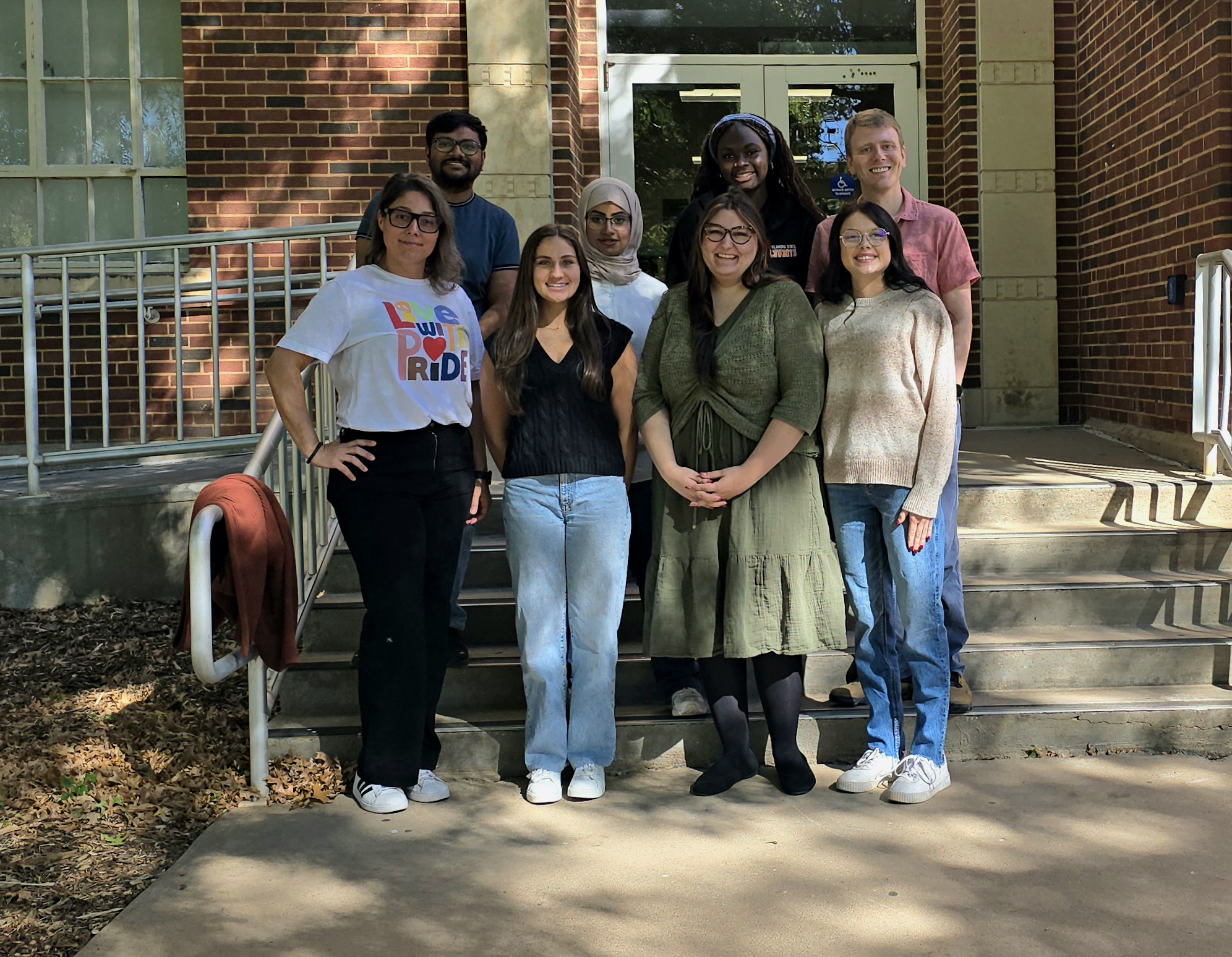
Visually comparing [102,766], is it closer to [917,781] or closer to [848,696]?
[848,696]

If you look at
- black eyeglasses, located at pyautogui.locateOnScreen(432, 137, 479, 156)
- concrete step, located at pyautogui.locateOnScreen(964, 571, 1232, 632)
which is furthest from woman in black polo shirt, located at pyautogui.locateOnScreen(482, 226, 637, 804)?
concrete step, located at pyautogui.locateOnScreen(964, 571, 1232, 632)

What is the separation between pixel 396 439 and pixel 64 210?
197 inches

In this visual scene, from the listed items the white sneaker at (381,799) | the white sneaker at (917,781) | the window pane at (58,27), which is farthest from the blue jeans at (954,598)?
the window pane at (58,27)

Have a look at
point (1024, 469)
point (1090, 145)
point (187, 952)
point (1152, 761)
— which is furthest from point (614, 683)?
point (1090, 145)

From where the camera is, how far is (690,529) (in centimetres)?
379

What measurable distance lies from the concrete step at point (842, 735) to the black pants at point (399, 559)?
321 mm

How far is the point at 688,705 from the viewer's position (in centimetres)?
411

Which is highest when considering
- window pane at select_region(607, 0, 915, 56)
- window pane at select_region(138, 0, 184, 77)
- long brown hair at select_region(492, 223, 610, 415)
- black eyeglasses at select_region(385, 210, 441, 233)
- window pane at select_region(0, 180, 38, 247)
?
window pane at select_region(607, 0, 915, 56)

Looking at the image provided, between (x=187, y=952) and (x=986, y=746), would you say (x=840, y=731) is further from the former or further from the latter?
(x=187, y=952)

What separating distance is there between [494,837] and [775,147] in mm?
2348

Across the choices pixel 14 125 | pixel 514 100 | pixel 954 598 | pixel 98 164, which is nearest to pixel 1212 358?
pixel 954 598

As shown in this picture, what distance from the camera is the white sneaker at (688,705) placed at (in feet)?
13.5

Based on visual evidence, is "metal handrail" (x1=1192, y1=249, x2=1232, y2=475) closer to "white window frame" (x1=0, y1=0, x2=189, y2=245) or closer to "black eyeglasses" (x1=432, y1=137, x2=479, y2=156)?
"black eyeglasses" (x1=432, y1=137, x2=479, y2=156)

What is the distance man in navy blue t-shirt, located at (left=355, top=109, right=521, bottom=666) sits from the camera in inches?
166
